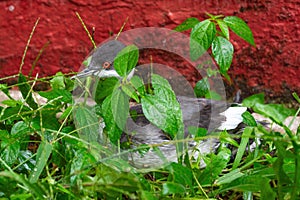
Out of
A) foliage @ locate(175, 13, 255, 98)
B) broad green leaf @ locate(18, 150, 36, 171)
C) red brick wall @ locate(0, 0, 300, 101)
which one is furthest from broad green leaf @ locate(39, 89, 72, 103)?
red brick wall @ locate(0, 0, 300, 101)

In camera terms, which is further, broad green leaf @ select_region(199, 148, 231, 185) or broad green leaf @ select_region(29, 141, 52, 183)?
broad green leaf @ select_region(199, 148, 231, 185)

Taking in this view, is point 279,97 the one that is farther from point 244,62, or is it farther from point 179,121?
point 179,121

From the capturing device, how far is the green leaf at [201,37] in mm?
1537

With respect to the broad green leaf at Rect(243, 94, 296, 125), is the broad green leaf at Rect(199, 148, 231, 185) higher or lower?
lower

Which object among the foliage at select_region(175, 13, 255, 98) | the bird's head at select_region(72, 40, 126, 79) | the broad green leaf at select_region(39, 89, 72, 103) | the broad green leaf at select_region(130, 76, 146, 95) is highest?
the foliage at select_region(175, 13, 255, 98)

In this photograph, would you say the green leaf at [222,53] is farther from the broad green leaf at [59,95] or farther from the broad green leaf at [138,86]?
the broad green leaf at [59,95]

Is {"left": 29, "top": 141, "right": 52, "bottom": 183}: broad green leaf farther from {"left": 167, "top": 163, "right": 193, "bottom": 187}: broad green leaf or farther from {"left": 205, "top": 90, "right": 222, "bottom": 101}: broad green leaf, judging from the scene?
{"left": 205, "top": 90, "right": 222, "bottom": 101}: broad green leaf

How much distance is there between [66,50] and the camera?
2.59 m

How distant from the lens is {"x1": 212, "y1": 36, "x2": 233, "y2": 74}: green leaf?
1572 millimetres

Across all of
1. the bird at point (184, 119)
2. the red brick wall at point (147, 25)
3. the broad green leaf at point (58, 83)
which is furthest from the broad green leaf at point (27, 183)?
the red brick wall at point (147, 25)

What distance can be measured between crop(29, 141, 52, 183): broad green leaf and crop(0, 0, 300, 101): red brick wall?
142cm

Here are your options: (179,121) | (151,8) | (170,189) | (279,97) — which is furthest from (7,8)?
→ (170,189)

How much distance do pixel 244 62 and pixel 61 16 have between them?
0.81 m

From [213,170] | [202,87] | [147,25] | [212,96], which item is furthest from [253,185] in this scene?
[147,25]
